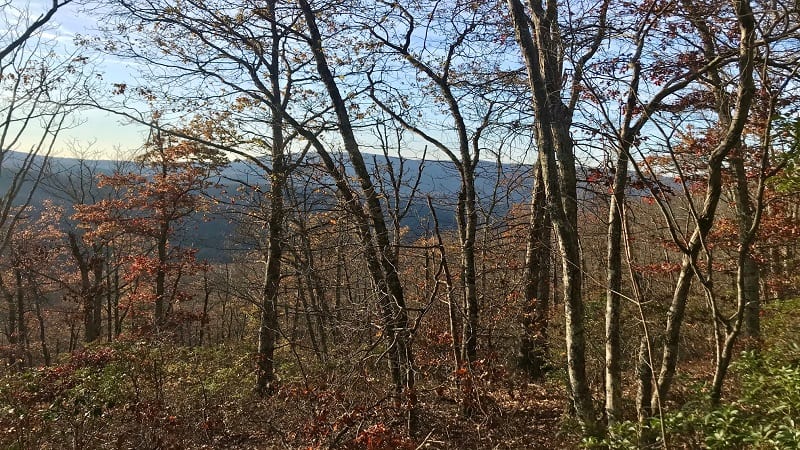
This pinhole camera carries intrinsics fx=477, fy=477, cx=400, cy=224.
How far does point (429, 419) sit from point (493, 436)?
120 centimetres

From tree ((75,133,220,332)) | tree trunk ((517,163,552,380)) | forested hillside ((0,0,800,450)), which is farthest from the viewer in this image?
tree ((75,133,220,332))

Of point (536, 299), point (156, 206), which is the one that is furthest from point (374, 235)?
point (156, 206)

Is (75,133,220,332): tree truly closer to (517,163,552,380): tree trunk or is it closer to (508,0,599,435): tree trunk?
(517,163,552,380): tree trunk

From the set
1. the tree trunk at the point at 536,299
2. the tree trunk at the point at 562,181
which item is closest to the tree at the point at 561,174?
the tree trunk at the point at 562,181

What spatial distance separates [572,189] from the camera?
4.49 metres

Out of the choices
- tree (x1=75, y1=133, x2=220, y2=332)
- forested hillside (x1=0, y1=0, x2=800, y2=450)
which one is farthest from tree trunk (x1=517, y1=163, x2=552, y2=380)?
tree (x1=75, y1=133, x2=220, y2=332)

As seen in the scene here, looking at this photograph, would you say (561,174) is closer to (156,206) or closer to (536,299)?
(536,299)

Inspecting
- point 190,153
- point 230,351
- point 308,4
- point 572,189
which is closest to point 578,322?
point 572,189

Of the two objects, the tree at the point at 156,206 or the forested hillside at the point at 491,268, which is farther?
the tree at the point at 156,206

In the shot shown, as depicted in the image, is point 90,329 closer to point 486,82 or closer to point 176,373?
point 176,373

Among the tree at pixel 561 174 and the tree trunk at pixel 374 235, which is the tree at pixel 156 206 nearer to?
the tree trunk at pixel 374 235

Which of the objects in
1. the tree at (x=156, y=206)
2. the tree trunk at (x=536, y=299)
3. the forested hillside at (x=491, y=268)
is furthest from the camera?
the tree at (x=156, y=206)

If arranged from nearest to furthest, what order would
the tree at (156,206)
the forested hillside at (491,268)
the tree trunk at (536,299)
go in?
the forested hillside at (491,268) → the tree trunk at (536,299) → the tree at (156,206)

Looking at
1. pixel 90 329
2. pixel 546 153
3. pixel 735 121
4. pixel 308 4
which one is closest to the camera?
pixel 735 121
